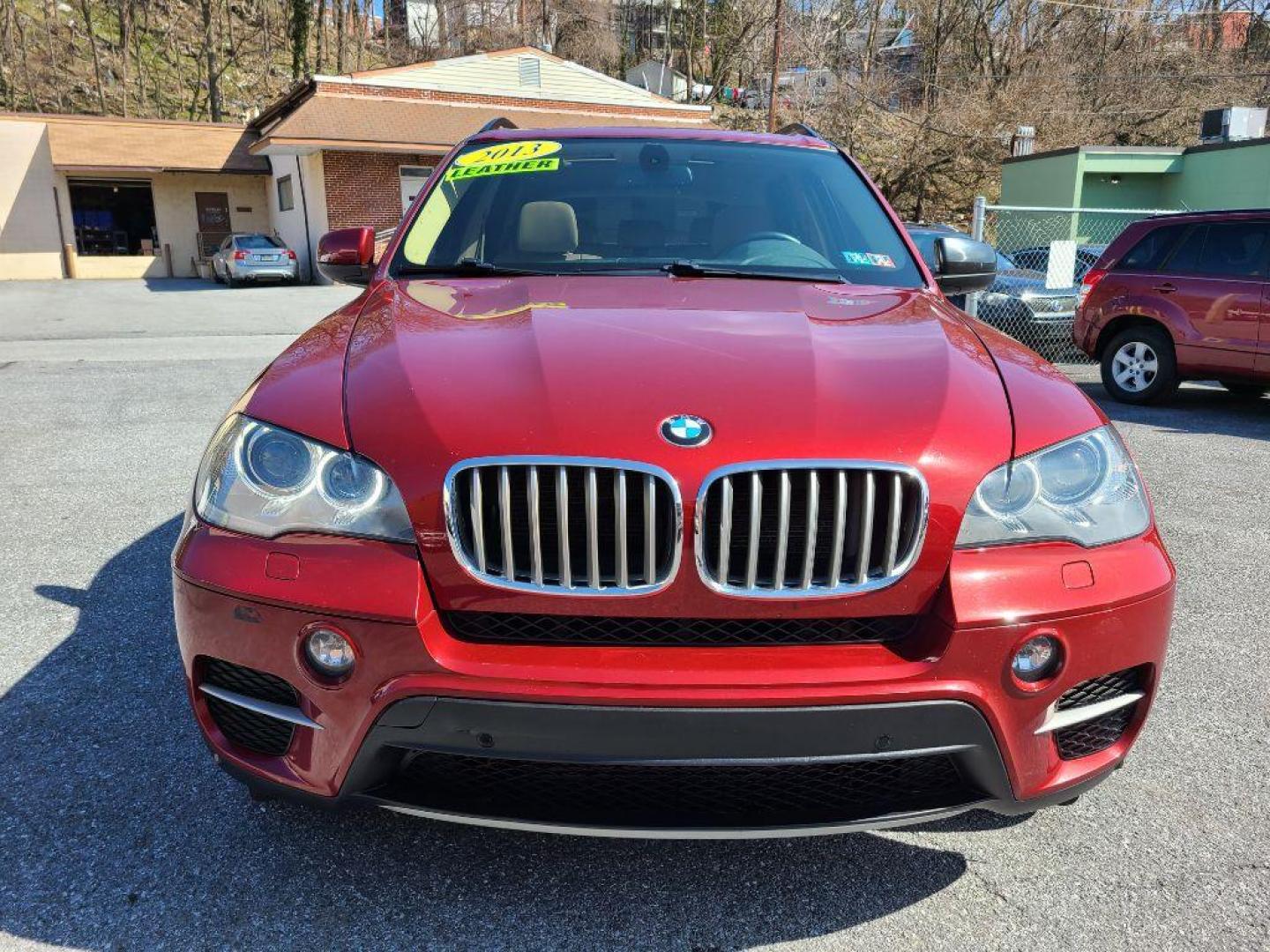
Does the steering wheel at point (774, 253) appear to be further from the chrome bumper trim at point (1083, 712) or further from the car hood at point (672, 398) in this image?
the chrome bumper trim at point (1083, 712)

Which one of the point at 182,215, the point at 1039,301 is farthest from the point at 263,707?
the point at 182,215

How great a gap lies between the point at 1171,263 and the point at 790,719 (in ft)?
27.6

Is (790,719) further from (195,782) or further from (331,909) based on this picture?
(195,782)

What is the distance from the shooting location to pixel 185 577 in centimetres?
188

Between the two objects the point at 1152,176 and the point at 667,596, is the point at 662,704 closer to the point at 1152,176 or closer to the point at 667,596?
the point at 667,596

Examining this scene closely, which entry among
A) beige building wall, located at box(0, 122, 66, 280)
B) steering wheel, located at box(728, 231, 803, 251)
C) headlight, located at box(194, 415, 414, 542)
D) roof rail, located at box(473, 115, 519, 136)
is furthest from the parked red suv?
beige building wall, located at box(0, 122, 66, 280)

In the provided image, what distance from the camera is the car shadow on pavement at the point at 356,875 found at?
2018 mm

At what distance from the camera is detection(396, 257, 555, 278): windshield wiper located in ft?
9.63

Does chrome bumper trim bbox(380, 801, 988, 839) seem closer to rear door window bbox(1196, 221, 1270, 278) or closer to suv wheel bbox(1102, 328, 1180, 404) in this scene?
rear door window bbox(1196, 221, 1270, 278)

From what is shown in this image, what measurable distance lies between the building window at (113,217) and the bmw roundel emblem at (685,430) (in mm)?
34116

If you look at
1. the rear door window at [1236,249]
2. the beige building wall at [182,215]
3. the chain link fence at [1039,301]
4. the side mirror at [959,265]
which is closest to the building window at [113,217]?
the beige building wall at [182,215]

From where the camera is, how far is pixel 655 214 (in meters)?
3.25

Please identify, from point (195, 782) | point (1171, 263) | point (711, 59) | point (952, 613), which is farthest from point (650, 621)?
point (711, 59)

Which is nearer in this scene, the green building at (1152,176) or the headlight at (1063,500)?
the headlight at (1063,500)
